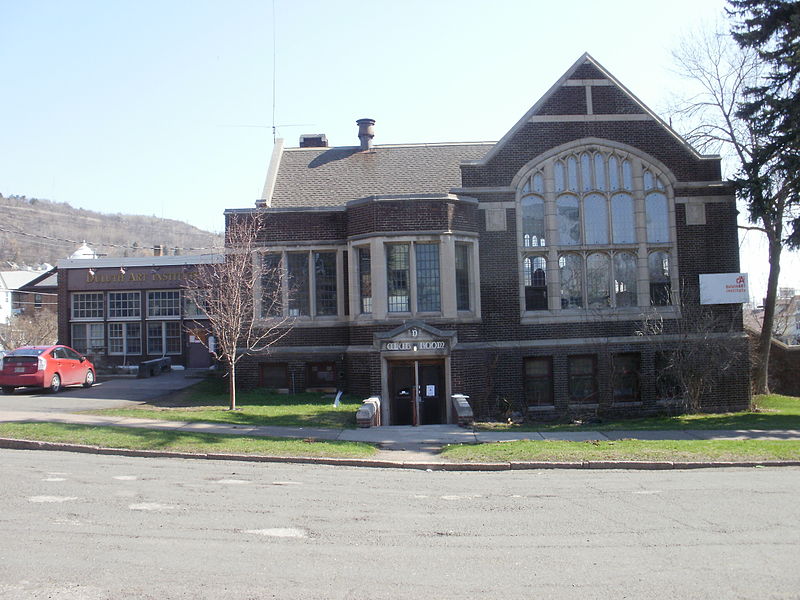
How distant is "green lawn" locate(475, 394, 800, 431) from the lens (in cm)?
1959

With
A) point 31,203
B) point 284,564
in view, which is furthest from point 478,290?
point 31,203

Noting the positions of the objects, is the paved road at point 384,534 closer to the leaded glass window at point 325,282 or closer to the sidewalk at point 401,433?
the sidewalk at point 401,433

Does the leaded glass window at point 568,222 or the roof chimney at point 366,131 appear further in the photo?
the roof chimney at point 366,131

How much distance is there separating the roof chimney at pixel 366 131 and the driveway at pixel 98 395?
11.5 m

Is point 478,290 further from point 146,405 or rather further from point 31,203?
point 31,203

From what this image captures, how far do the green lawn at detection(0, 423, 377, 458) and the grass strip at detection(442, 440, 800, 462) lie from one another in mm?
2377

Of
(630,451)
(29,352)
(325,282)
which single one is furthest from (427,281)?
(29,352)

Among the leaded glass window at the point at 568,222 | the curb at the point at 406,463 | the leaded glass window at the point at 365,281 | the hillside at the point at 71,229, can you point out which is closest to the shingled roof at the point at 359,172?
the leaded glass window at the point at 365,281

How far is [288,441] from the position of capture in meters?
15.9

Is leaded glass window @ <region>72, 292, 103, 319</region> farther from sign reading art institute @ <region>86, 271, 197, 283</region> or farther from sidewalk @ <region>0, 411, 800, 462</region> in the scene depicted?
sidewalk @ <region>0, 411, 800, 462</region>

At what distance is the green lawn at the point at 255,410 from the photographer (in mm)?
18859

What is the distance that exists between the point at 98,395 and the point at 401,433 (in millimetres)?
11378

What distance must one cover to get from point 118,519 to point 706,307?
20604 millimetres

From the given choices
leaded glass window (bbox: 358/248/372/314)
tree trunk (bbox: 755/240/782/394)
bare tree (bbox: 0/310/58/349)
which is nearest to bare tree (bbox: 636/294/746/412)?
tree trunk (bbox: 755/240/782/394)
